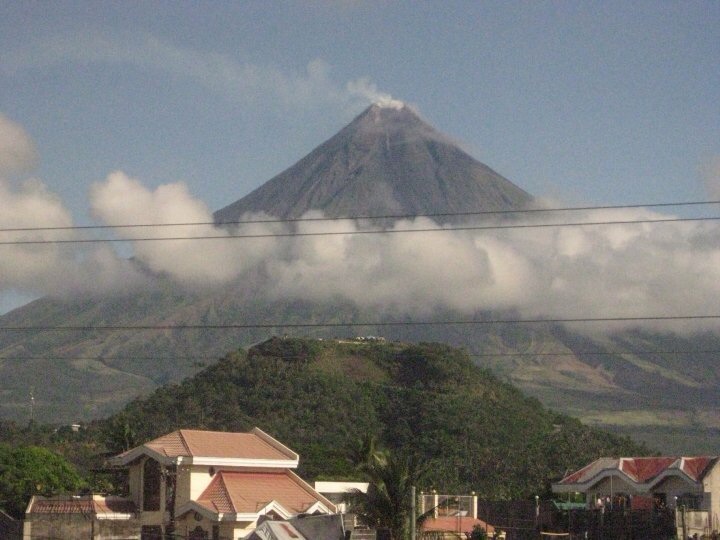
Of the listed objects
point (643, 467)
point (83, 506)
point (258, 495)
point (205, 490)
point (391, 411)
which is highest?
point (391, 411)

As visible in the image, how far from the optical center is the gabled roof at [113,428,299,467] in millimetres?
46062

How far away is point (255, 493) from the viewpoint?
46188 mm

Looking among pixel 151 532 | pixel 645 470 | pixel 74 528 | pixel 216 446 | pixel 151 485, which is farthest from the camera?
pixel 645 470

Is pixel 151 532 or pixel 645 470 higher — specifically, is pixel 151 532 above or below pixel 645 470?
below

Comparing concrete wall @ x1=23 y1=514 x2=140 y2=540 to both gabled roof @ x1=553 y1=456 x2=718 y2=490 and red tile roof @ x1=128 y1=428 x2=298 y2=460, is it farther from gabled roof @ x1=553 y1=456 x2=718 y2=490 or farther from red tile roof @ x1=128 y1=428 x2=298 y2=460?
gabled roof @ x1=553 y1=456 x2=718 y2=490

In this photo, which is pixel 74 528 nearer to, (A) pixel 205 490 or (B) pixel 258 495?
(A) pixel 205 490

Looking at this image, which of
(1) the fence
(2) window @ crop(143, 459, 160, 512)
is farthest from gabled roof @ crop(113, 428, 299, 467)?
(1) the fence

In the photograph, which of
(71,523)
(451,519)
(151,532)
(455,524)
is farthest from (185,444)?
(451,519)

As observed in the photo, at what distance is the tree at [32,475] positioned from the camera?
65.9 meters

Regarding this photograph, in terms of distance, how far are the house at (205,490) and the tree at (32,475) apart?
1856 centimetres

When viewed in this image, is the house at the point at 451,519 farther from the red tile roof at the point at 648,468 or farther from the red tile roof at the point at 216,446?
the red tile roof at the point at 216,446

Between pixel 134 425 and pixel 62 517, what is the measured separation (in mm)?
61420

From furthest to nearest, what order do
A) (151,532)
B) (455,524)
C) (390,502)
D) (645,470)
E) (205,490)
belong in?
(455,524), (645,470), (205,490), (151,532), (390,502)

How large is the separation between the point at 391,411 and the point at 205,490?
76751 millimetres
